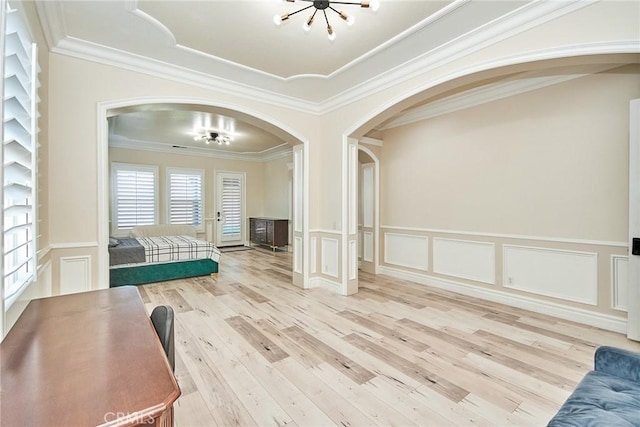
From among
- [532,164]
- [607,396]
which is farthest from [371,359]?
[532,164]

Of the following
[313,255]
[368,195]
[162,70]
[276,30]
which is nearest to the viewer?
[276,30]

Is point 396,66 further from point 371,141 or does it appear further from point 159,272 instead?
point 159,272

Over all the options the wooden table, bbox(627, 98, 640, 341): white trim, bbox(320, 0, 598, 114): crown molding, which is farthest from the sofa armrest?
bbox(320, 0, 598, 114): crown molding

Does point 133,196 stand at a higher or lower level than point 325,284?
higher

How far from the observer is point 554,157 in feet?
11.6

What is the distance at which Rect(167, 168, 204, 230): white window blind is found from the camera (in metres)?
7.97

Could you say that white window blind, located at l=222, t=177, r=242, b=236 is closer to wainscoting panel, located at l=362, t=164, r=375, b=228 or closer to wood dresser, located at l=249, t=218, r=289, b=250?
wood dresser, located at l=249, t=218, r=289, b=250

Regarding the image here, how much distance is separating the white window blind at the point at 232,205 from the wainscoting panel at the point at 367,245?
15.5ft

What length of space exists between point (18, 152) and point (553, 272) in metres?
4.96

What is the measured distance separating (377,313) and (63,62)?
424 cm

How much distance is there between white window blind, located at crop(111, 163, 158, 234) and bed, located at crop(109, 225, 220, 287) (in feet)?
7.27

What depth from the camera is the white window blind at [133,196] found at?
23.3 ft

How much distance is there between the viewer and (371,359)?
2.57 m

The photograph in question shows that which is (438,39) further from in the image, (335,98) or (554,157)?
(554,157)
